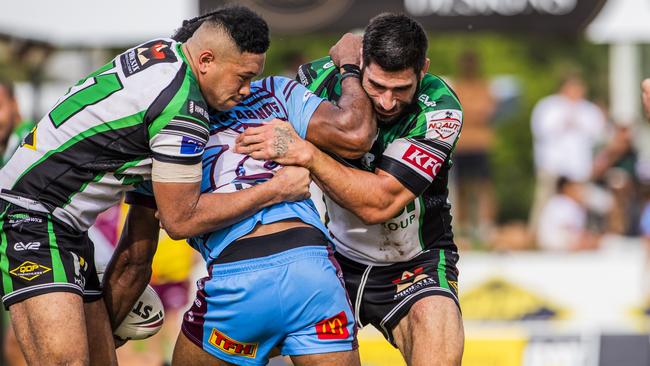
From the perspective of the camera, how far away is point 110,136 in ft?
15.9

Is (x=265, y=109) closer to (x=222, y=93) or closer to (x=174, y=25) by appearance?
(x=222, y=93)

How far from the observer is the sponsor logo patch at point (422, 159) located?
18.0 ft

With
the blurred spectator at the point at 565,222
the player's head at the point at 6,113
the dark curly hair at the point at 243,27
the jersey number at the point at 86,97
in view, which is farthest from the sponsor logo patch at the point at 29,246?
the blurred spectator at the point at 565,222

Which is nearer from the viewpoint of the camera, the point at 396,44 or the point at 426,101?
the point at 396,44

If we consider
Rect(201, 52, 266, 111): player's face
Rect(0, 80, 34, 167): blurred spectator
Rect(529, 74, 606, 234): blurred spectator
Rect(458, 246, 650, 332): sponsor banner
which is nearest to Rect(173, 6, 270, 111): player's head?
Rect(201, 52, 266, 111): player's face

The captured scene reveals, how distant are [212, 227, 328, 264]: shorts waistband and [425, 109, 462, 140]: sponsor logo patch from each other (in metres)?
0.96

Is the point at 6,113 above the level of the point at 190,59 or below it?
below

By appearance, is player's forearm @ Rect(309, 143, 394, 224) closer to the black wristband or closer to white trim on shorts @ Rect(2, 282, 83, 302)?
the black wristband

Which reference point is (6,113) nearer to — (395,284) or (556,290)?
(395,284)

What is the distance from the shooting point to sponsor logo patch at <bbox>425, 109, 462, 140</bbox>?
5559mm

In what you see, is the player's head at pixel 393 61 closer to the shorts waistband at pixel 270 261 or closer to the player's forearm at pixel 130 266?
the shorts waistband at pixel 270 261

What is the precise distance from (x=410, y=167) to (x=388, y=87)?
17.3 inches

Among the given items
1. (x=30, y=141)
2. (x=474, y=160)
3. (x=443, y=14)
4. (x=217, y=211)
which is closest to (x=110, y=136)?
(x=30, y=141)

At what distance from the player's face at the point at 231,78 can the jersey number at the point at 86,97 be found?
416 mm
